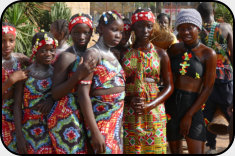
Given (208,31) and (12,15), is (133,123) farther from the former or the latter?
(12,15)

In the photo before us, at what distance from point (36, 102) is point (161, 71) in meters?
1.36

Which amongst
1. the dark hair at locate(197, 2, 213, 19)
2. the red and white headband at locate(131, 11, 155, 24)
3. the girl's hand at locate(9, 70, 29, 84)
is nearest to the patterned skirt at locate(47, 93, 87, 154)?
the girl's hand at locate(9, 70, 29, 84)

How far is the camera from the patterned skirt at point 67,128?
272cm

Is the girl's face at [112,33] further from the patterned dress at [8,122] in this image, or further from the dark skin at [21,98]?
the patterned dress at [8,122]

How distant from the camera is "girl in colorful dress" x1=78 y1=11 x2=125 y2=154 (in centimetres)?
271

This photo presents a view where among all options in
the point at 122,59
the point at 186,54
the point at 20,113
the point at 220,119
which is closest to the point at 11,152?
the point at 20,113

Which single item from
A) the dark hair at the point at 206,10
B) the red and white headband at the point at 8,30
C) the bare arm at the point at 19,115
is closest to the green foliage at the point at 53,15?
the dark hair at the point at 206,10

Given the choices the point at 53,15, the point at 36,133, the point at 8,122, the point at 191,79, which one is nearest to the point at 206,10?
the point at 191,79

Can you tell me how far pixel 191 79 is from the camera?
11.0 feet

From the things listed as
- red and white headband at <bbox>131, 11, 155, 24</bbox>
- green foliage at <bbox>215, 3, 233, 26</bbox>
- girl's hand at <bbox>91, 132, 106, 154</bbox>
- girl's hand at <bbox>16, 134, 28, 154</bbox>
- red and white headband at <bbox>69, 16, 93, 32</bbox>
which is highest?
green foliage at <bbox>215, 3, 233, 26</bbox>

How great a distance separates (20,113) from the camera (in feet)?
9.77

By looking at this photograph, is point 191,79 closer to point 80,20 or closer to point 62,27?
point 80,20

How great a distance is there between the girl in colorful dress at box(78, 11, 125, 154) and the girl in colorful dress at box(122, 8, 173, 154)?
0.29m

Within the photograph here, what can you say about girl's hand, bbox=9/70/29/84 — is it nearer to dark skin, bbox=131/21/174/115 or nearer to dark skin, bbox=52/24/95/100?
dark skin, bbox=52/24/95/100
